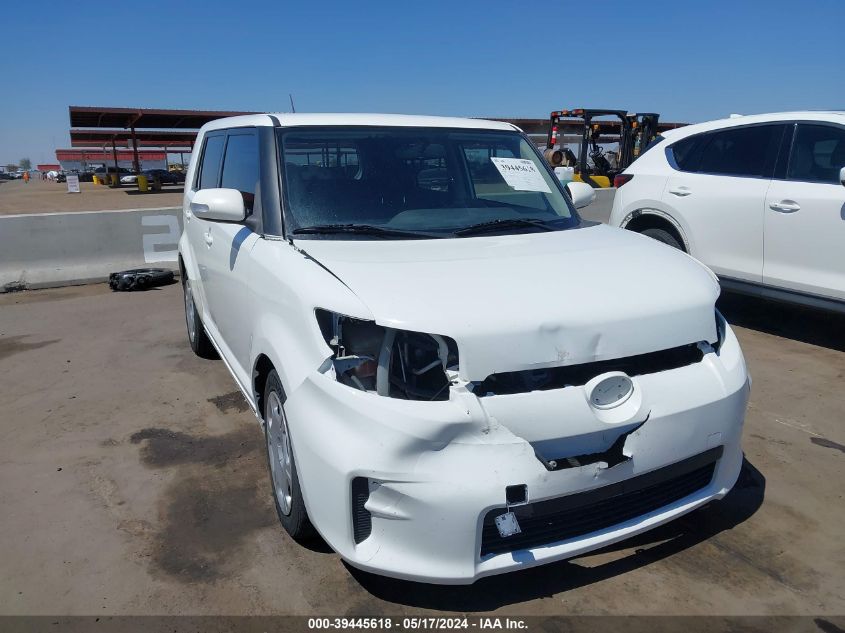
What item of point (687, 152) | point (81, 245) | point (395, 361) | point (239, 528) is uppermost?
point (687, 152)

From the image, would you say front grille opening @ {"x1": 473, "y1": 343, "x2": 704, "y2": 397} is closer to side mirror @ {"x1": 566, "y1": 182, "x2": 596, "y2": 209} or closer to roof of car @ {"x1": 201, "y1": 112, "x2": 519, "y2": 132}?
side mirror @ {"x1": 566, "y1": 182, "x2": 596, "y2": 209}

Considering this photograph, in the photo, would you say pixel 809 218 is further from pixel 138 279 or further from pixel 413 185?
pixel 138 279

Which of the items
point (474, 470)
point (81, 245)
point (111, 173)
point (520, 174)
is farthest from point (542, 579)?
point (111, 173)

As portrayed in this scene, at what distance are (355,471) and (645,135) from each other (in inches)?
742

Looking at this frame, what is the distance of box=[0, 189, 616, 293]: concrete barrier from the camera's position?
787 cm

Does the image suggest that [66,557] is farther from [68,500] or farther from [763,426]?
[763,426]

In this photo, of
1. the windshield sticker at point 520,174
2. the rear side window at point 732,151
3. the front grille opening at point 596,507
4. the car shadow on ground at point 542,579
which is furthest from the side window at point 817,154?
the front grille opening at point 596,507

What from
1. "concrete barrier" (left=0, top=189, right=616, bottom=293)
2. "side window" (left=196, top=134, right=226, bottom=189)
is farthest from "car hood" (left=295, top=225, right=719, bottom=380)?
"concrete barrier" (left=0, top=189, right=616, bottom=293)

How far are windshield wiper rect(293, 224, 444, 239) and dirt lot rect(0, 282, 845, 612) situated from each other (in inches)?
53.9

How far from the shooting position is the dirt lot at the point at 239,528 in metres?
2.48

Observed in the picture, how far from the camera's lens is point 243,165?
3734 mm

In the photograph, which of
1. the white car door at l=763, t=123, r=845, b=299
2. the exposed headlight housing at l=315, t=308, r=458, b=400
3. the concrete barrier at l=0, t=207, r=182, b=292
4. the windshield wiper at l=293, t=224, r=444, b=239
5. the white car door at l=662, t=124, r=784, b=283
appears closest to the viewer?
the exposed headlight housing at l=315, t=308, r=458, b=400

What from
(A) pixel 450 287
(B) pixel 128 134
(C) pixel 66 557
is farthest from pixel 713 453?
(B) pixel 128 134

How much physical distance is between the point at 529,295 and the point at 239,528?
1.76m
